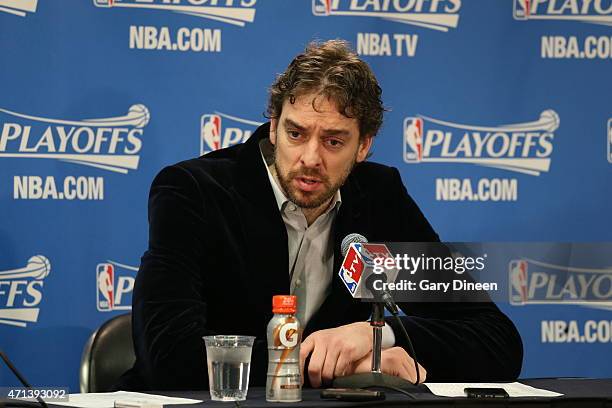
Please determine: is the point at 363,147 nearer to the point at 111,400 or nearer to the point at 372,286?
the point at 372,286

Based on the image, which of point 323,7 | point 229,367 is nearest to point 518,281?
point 229,367

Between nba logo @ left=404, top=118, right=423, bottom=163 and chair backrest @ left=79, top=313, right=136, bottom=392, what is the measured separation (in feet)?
5.01

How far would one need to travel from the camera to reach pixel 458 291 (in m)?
2.37

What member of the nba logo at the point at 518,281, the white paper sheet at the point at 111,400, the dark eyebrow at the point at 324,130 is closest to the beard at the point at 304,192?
the dark eyebrow at the point at 324,130

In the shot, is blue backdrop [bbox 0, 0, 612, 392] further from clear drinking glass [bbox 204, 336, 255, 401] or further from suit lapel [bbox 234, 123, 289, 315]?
clear drinking glass [bbox 204, 336, 255, 401]

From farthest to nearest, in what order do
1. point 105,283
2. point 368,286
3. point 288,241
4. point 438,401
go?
point 105,283, point 288,241, point 368,286, point 438,401

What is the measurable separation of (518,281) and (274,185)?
794mm

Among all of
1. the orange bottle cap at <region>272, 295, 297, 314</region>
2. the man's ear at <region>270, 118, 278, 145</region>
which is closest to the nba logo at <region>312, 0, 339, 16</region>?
the man's ear at <region>270, 118, 278, 145</region>

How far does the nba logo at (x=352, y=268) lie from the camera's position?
6.87 ft


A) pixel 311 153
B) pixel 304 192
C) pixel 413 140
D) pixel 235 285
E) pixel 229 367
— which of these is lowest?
pixel 229 367

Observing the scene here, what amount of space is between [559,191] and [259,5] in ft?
4.73

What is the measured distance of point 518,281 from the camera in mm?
2236

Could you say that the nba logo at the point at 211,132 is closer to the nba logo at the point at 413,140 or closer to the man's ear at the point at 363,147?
the nba logo at the point at 413,140

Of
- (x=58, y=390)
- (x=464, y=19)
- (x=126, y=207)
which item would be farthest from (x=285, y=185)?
(x=464, y=19)
